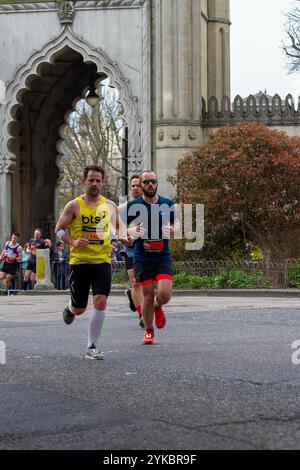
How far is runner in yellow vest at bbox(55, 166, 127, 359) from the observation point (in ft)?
34.3

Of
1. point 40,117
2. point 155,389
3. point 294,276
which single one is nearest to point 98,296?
point 155,389

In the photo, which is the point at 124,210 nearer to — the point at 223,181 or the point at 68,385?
the point at 68,385

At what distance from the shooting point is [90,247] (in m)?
10.5

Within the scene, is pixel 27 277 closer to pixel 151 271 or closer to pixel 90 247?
pixel 151 271

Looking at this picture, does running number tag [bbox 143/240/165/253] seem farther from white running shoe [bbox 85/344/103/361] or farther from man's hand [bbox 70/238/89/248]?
white running shoe [bbox 85/344/103/361]

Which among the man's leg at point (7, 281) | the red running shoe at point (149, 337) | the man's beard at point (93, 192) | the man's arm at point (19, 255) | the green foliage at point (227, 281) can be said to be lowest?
the man's leg at point (7, 281)

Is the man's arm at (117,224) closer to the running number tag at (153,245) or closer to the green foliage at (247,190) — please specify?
the running number tag at (153,245)

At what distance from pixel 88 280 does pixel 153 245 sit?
120cm

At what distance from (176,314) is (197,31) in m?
20.2

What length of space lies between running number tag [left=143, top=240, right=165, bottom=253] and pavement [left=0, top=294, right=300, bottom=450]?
1.00 m

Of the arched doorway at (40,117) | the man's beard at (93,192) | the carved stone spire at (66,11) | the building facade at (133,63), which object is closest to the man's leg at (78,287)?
the man's beard at (93,192)

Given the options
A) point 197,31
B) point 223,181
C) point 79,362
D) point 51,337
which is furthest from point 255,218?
point 79,362

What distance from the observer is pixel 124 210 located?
40.9ft

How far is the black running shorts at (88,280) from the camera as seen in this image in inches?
411
